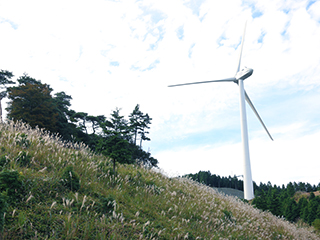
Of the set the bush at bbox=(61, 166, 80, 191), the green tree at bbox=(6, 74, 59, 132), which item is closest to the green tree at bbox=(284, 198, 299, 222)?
the bush at bbox=(61, 166, 80, 191)

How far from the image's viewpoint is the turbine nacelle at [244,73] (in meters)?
33.5

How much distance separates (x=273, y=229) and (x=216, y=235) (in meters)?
6.24

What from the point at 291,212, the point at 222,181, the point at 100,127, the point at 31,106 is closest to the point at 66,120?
the point at 31,106

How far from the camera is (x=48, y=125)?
25203 mm

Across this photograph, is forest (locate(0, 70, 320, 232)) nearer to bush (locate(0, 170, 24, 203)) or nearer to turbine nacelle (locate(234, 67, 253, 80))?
bush (locate(0, 170, 24, 203))

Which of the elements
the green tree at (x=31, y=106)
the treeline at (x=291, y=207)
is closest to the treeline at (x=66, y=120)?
the green tree at (x=31, y=106)

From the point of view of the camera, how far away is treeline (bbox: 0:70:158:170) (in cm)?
929

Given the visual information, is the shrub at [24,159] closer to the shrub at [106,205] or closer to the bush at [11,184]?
the bush at [11,184]

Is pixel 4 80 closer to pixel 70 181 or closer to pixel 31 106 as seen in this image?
pixel 31 106

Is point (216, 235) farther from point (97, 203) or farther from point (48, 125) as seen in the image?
point (48, 125)

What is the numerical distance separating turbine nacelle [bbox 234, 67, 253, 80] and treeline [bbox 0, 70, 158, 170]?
63.9ft

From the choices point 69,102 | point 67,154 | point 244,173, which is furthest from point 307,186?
point 67,154

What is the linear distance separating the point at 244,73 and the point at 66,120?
1185 inches

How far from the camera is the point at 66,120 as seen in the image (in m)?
34.2
